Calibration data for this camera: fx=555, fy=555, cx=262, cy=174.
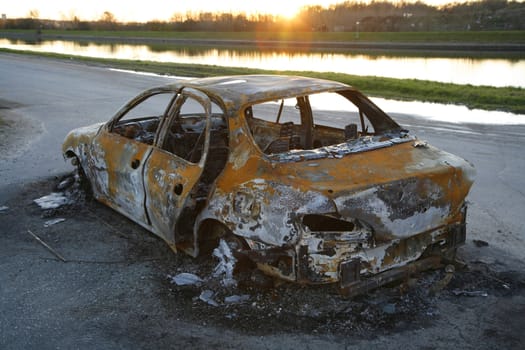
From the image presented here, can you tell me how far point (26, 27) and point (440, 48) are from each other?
96.1m

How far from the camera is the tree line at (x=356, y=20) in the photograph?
259ft

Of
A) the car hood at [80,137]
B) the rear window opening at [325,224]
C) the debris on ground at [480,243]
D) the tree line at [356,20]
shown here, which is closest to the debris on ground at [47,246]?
the car hood at [80,137]

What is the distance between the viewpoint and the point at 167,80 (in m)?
21.9

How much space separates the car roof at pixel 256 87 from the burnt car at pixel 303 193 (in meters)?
0.01

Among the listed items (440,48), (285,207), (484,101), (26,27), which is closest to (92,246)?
(285,207)

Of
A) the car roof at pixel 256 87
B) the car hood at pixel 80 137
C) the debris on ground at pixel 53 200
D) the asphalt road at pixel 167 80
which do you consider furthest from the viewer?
the debris on ground at pixel 53 200

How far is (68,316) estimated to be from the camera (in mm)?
4344

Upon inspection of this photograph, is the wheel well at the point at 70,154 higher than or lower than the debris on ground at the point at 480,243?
higher

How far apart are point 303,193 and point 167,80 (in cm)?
1878

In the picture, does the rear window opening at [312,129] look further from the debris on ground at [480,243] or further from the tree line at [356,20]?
the tree line at [356,20]

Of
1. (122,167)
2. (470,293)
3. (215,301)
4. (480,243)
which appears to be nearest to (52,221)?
(122,167)

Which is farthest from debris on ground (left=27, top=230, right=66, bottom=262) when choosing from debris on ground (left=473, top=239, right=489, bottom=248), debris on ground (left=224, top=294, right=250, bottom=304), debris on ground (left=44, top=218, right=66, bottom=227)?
debris on ground (left=473, top=239, right=489, bottom=248)

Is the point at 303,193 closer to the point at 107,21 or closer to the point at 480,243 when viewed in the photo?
the point at 480,243

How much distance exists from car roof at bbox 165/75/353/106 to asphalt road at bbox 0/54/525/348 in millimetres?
1870
